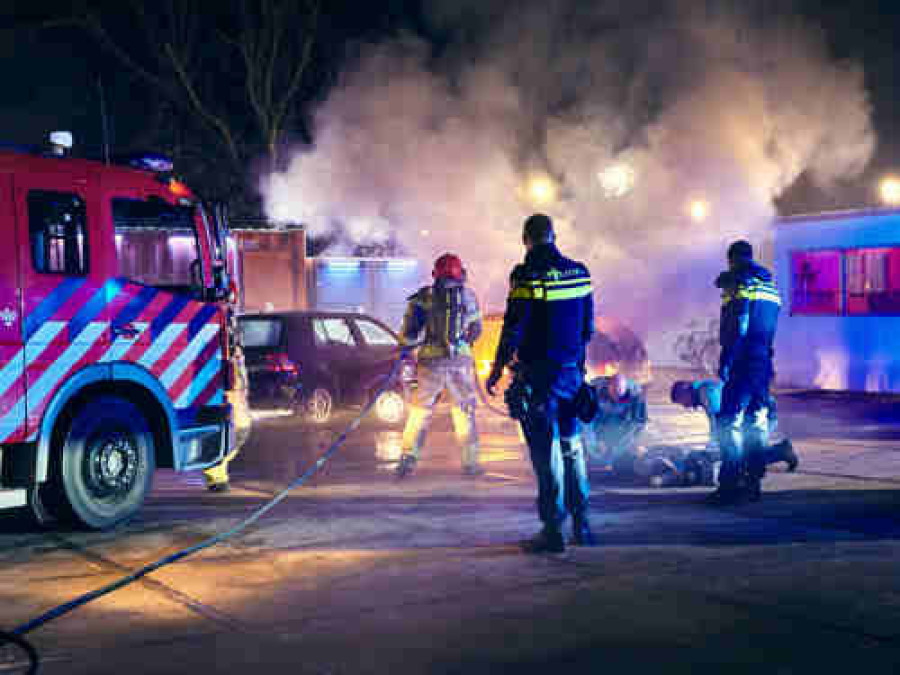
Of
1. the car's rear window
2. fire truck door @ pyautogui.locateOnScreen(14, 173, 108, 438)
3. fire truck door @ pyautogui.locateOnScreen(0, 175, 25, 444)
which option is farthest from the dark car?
fire truck door @ pyautogui.locateOnScreen(0, 175, 25, 444)

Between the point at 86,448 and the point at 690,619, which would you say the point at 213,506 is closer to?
the point at 86,448

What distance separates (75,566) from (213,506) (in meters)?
1.95

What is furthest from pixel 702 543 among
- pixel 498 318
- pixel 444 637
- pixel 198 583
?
pixel 498 318

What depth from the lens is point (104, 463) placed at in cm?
719

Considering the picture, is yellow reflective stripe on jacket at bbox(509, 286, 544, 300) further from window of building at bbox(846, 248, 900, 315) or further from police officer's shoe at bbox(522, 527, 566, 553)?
window of building at bbox(846, 248, 900, 315)

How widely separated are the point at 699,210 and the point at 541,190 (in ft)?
10.5

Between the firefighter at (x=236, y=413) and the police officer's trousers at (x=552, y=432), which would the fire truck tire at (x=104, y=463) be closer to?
the firefighter at (x=236, y=413)

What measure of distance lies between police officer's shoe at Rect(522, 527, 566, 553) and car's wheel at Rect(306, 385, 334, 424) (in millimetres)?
7488

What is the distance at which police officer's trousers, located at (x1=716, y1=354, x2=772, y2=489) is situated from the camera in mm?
7676

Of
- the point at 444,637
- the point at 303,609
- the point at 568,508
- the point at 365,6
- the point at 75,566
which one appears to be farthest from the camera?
the point at 365,6

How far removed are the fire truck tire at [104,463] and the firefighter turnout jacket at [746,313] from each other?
161 inches

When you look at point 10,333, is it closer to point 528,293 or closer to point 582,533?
point 528,293

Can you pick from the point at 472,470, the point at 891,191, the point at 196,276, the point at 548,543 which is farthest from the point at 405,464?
the point at 891,191

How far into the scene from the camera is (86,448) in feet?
23.3
